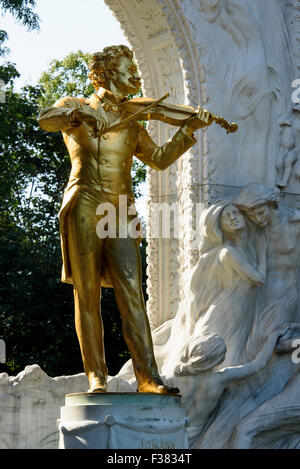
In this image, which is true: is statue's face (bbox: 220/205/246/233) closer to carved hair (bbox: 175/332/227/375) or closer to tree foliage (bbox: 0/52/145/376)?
carved hair (bbox: 175/332/227/375)

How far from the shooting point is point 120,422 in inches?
238

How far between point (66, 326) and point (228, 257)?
7.71m

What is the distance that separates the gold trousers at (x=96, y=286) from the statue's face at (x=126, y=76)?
0.77 meters

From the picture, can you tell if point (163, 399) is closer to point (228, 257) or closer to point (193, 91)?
point (228, 257)

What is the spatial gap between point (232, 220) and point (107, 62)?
2.52 metres

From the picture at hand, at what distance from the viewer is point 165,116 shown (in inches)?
267

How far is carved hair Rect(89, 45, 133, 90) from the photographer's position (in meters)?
6.86

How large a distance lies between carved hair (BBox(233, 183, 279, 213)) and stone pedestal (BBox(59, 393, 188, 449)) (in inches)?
123

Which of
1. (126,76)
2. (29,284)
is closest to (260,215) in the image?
(126,76)

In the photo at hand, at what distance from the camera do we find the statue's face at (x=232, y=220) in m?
8.95

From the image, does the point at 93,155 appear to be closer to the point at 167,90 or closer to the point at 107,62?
the point at 107,62

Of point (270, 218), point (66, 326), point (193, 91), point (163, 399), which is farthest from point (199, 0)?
point (66, 326)

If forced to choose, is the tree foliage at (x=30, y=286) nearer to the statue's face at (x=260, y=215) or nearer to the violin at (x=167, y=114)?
the statue's face at (x=260, y=215)
